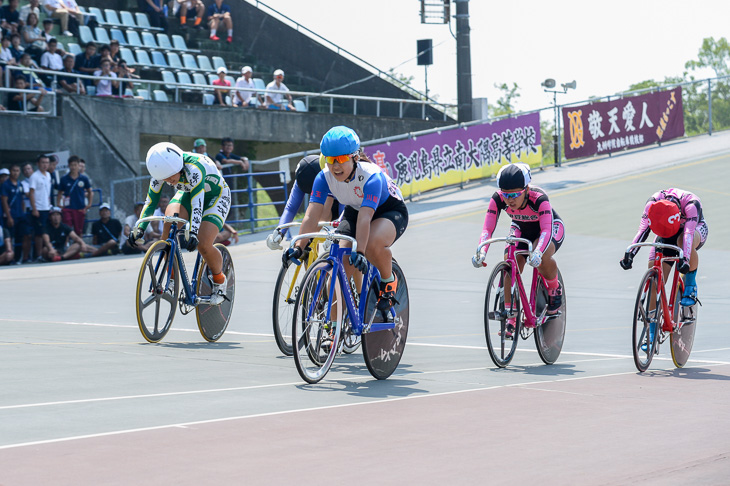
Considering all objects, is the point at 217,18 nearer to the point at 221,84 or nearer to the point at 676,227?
the point at 221,84

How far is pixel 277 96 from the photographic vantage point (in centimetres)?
2873

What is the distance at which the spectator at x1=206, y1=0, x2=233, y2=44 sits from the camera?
102 feet

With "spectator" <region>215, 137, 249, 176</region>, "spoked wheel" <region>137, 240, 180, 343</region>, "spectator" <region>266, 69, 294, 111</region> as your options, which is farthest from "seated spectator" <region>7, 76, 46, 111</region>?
"spoked wheel" <region>137, 240, 180, 343</region>

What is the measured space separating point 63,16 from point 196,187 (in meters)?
18.9

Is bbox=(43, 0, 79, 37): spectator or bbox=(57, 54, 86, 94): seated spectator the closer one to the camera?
bbox=(57, 54, 86, 94): seated spectator

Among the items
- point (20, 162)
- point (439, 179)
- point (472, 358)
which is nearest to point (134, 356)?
point (472, 358)

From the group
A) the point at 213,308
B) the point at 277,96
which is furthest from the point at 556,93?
the point at 213,308

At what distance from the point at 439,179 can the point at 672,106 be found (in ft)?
30.4

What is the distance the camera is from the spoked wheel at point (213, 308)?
9.52m

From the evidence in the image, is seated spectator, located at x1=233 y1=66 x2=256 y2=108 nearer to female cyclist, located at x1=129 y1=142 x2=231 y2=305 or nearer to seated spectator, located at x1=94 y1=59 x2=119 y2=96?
seated spectator, located at x1=94 y1=59 x2=119 y2=96

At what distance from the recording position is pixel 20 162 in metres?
23.0

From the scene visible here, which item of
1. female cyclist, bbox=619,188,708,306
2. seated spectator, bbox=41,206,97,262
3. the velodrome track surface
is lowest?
the velodrome track surface

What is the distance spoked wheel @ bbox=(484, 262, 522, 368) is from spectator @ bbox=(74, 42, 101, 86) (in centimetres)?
1756

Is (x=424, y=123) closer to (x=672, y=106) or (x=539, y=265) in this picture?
(x=672, y=106)
